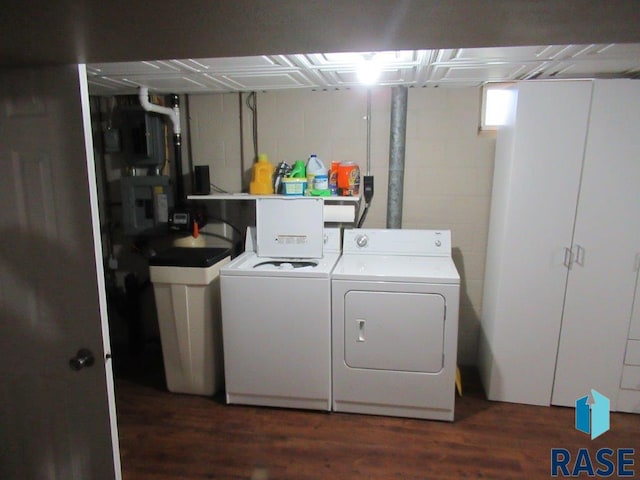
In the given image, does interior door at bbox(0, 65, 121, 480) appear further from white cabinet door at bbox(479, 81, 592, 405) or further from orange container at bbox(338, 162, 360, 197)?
white cabinet door at bbox(479, 81, 592, 405)

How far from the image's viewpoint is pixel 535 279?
2469mm

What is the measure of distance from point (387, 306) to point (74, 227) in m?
1.69

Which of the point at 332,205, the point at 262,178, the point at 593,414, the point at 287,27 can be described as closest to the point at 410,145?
the point at 332,205

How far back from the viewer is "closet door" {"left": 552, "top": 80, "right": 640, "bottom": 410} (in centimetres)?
224

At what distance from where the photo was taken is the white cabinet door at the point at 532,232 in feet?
7.54

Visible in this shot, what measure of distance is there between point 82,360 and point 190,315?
152cm

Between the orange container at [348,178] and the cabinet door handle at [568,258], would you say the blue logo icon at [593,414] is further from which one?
the orange container at [348,178]

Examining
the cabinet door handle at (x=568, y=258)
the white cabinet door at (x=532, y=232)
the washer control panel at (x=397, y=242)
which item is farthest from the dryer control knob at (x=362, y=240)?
the cabinet door handle at (x=568, y=258)

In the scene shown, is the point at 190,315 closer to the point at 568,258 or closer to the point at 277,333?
the point at 277,333

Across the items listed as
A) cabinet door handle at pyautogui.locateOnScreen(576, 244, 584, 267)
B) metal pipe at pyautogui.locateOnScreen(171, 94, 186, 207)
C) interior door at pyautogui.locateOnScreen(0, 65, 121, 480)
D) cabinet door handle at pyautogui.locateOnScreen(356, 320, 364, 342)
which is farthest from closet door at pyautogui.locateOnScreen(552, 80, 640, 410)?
metal pipe at pyautogui.locateOnScreen(171, 94, 186, 207)

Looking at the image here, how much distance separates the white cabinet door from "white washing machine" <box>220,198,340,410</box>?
107 centimetres

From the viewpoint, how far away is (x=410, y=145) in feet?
9.53

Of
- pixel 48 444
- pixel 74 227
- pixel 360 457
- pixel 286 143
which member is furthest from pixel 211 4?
pixel 286 143

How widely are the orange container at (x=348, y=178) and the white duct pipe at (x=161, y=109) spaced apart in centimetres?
125
